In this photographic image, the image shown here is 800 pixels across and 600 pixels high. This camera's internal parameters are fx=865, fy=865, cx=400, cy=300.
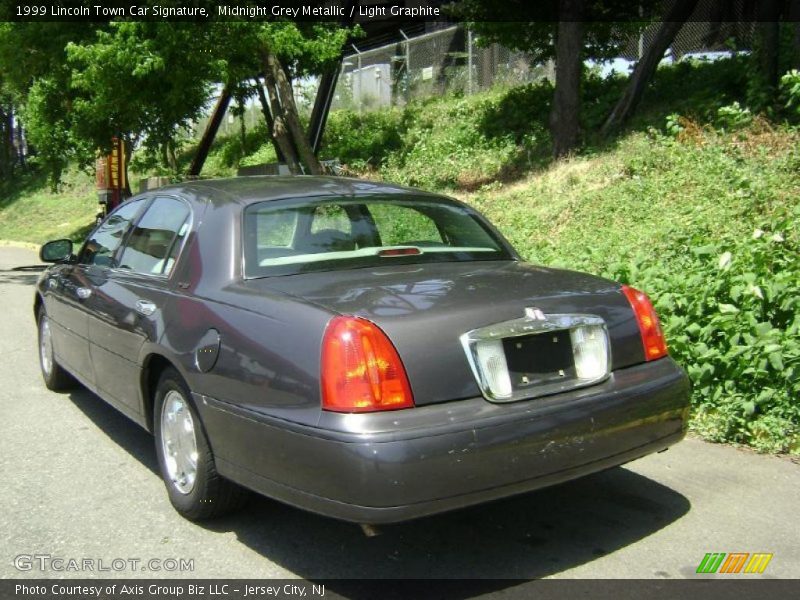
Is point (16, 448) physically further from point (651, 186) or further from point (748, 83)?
point (748, 83)

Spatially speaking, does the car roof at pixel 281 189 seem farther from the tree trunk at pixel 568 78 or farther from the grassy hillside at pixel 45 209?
the grassy hillside at pixel 45 209

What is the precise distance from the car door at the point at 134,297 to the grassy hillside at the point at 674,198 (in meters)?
3.21

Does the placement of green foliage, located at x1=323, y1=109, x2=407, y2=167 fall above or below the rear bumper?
above

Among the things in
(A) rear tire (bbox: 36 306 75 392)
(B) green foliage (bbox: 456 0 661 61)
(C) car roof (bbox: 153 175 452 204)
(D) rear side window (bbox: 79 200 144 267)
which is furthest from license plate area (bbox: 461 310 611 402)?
(B) green foliage (bbox: 456 0 661 61)

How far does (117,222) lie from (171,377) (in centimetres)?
186

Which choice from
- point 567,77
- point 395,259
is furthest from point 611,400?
point 567,77

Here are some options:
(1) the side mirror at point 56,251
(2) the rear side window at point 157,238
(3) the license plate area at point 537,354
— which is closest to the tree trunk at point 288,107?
(1) the side mirror at point 56,251

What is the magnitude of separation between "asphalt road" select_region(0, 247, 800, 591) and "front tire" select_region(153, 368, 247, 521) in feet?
0.39

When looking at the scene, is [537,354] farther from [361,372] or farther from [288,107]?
[288,107]

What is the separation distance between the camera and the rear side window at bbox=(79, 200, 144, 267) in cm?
538

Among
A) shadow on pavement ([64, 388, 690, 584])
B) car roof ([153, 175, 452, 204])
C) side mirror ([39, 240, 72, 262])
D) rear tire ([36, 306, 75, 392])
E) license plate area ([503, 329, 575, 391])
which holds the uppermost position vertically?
car roof ([153, 175, 452, 204])

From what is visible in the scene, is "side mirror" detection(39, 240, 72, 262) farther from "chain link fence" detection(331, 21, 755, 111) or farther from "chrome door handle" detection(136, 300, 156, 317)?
"chain link fence" detection(331, 21, 755, 111)

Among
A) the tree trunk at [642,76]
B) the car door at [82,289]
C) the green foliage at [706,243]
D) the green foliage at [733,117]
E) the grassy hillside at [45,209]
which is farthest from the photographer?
the grassy hillside at [45,209]
